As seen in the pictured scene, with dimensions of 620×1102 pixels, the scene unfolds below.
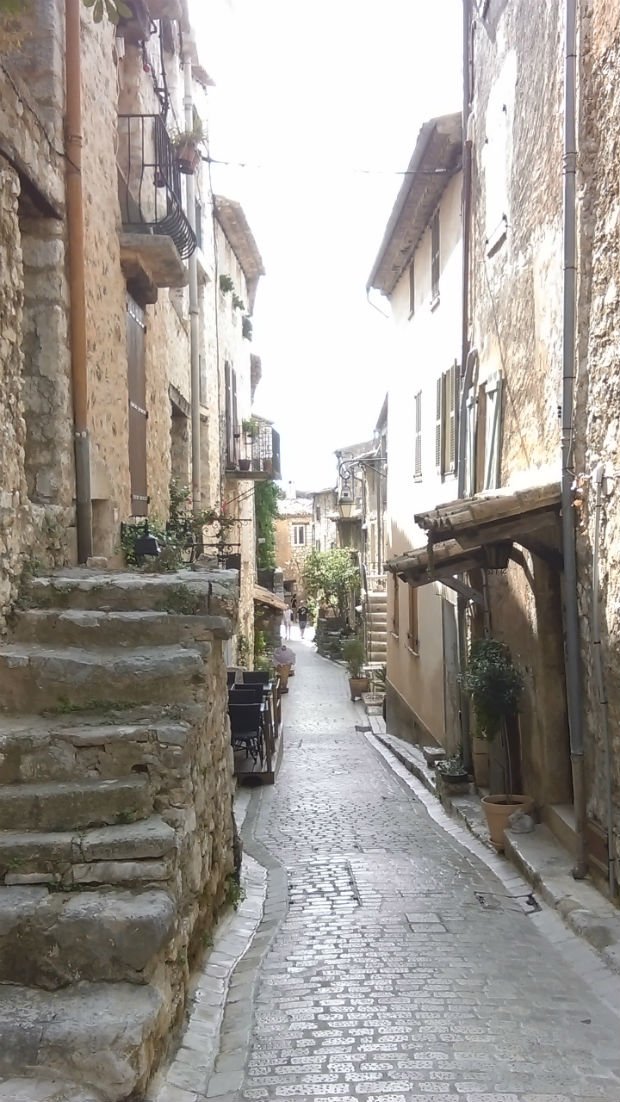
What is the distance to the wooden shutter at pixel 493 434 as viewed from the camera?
9680mm

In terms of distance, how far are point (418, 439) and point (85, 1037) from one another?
13.2 m

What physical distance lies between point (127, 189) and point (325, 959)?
723cm

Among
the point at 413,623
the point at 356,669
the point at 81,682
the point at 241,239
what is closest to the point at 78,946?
the point at 81,682

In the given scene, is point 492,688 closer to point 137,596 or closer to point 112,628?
point 137,596

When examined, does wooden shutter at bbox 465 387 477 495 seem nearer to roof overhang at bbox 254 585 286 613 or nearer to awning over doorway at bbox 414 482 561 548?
awning over doorway at bbox 414 482 561 548

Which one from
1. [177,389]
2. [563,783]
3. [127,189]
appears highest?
[127,189]

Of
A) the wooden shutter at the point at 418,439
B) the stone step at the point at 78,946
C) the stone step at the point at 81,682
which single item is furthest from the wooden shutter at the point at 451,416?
the stone step at the point at 78,946

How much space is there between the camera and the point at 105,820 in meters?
4.30

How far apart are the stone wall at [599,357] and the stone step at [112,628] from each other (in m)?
2.91

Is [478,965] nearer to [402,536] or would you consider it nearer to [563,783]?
[563,783]

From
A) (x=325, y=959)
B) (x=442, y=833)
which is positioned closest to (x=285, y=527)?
(x=442, y=833)

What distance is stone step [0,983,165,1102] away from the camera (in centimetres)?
335

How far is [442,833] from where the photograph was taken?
9.45 metres

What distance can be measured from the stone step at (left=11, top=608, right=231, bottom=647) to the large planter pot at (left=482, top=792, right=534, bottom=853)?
4157mm
